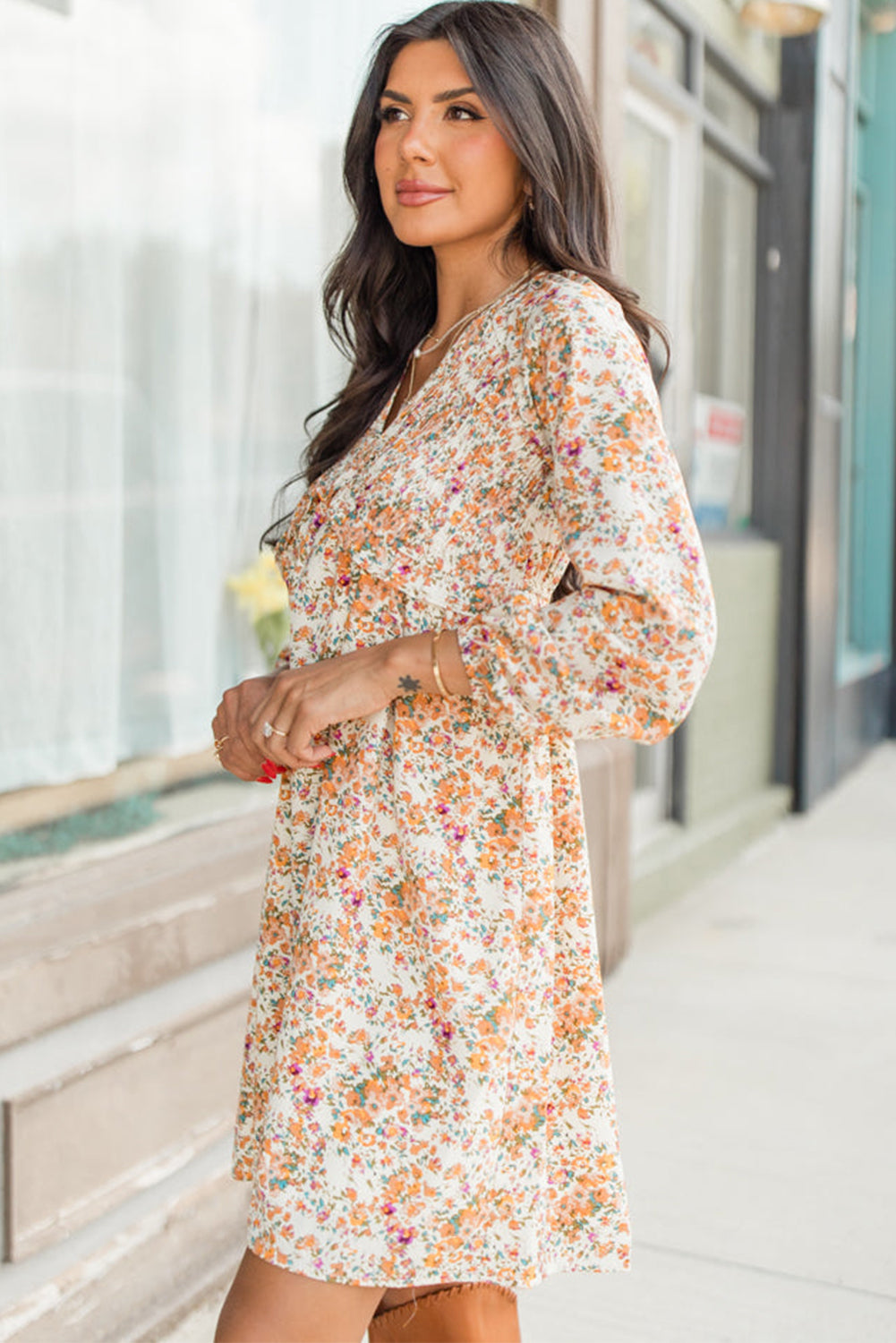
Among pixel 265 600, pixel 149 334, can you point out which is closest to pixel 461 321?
pixel 149 334

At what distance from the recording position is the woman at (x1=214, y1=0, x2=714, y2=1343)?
4.83 feet

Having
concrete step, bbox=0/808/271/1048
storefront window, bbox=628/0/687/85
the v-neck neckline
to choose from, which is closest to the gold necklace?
the v-neck neckline

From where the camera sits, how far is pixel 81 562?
2.84 metres

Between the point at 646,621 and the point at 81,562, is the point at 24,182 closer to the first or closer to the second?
the point at 81,562

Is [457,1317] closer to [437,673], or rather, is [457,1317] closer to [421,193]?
[437,673]

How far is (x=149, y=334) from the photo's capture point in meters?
2.96

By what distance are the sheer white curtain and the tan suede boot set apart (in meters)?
1.27

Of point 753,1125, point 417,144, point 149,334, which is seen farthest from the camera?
point 753,1125

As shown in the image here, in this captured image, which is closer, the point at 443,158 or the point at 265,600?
the point at 443,158

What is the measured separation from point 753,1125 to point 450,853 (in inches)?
92.6

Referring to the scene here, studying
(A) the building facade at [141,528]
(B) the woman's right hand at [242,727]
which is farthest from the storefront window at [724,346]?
(B) the woman's right hand at [242,727]

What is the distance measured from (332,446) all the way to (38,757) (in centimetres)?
111

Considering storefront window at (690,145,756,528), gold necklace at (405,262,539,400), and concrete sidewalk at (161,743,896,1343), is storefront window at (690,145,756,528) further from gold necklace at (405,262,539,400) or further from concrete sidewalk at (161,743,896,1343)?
gold necklace at (405,262,539,400)

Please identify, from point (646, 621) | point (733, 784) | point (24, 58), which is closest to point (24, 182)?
point (24, 58)
